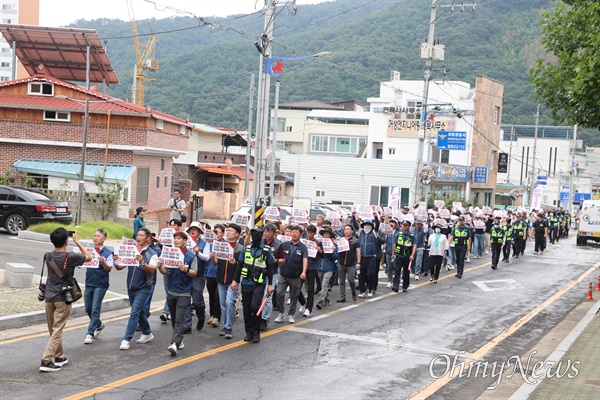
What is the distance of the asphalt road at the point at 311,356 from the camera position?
31.0 ft

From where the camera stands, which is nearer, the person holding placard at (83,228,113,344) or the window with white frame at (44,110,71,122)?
the person holding placard at (83,228,113,344)

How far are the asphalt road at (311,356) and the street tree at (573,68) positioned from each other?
15.3ft

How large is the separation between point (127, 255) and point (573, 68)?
10826 millimetres

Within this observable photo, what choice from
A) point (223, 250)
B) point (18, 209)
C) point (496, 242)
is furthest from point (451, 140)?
point (223, 250)

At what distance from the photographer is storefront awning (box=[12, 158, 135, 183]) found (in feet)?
104

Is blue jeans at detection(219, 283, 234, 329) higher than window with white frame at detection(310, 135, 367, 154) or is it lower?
lower

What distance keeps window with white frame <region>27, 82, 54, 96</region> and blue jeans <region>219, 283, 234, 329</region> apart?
939 inches

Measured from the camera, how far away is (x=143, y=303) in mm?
11531

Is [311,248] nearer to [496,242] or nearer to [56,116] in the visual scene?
[496,242]

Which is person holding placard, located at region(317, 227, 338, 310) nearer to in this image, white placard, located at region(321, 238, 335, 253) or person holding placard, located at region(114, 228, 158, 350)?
white placard, located at region(321, 238, 335, 253)

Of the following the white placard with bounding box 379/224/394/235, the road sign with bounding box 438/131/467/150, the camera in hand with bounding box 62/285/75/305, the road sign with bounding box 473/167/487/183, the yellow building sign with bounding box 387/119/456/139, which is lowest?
the camera in hand with bounding box 62/285/75/305

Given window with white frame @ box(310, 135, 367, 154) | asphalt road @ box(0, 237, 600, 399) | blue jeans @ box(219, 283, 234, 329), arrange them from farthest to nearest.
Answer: window with white frame @ box(310, 135, 367, 154), blue jeans @ box(219, 283, 234, 329), asphalt road @ box(0, 237, 600, 399)

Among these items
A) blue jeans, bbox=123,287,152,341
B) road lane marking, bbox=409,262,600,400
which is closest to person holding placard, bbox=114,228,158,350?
blue jeans, bbox=123,287,152,341

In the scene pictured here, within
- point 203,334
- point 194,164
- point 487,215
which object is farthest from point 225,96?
point 203,334
